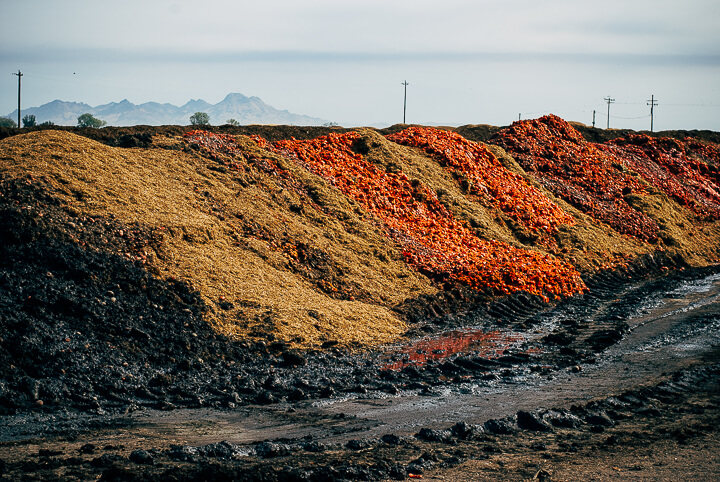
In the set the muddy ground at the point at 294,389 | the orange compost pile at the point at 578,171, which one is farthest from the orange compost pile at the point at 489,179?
the muddy ground at the point at 294,389

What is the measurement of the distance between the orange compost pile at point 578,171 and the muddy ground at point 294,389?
1027 cm

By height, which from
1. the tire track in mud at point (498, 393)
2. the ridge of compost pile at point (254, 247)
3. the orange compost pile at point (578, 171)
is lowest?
the tire track in mud at point (498, 393)

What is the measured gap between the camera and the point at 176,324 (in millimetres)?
9992

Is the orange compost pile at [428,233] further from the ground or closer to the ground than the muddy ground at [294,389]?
further from the ground

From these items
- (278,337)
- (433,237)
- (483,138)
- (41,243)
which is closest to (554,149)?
(483,138)

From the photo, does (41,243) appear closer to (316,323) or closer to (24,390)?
(24,390)

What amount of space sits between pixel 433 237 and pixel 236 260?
6703 millimetres

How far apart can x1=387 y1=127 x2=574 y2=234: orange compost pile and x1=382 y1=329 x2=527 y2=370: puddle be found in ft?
26.5

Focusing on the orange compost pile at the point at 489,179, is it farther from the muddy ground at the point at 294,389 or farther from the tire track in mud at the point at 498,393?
the muddy ground at the point at 294,389

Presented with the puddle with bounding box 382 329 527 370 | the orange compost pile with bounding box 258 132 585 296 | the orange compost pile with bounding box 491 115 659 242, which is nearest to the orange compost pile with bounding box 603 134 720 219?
the orange compost pile with bounding box 491 115 659 242

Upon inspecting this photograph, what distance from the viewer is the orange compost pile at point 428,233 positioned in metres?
15.6

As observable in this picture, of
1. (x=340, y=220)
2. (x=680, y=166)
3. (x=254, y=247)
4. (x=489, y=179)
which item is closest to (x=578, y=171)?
(x=489, y=179)

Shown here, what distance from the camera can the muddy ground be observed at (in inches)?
239

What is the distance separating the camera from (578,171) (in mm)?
26297
